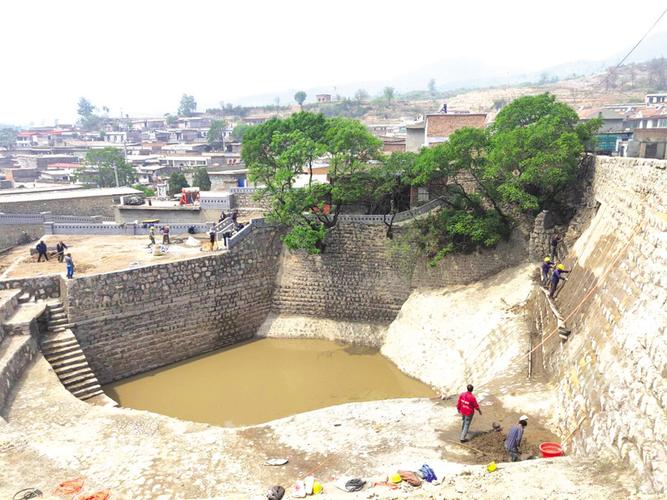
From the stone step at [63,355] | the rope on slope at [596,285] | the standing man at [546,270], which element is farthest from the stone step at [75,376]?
the standing man at [546,270]

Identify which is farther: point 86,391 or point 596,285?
point 86,391

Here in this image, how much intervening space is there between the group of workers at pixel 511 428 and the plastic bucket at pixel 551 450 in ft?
1.24

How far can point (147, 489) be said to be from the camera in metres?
8.78

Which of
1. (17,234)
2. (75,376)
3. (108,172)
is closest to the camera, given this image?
(75,376)

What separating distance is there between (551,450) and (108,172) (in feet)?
169

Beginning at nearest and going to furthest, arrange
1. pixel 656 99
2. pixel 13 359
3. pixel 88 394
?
1. pixel 13 359
2. pixel 88 394
3. pixel 656 99

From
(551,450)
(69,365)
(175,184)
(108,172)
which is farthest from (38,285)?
→ (108,172)

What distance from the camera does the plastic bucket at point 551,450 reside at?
832 centimetres

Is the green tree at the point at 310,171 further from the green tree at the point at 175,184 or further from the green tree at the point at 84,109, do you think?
the green tree at the point at 84,109

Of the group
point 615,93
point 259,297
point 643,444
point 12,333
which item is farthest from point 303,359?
point 615,93

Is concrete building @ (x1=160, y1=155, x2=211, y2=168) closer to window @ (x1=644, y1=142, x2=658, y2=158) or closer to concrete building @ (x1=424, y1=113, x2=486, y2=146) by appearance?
concrete building @ (x1=424, y1=113, x2=486, y2=146)

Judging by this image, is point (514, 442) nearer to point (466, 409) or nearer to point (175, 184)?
point (466, 409)

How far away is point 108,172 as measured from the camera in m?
51.3

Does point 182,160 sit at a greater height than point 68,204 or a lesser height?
greater
